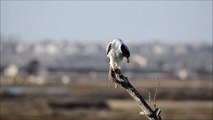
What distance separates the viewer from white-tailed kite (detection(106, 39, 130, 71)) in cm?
398

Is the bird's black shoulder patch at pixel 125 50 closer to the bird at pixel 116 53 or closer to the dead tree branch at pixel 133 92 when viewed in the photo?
the bird at pixel 116 53

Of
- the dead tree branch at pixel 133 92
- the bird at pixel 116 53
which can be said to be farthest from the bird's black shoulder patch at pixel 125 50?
the dead tree branch at pixel 133 92

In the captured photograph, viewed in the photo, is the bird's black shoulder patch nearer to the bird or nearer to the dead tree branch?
the bird

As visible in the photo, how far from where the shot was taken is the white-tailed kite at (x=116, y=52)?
157 inches

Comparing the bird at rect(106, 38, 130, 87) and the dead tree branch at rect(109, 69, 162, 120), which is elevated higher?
the bird at rect(106, 38, 130, 87)

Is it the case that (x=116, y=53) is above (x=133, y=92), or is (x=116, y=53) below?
above

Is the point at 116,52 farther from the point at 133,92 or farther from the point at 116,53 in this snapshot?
the point at 133,92

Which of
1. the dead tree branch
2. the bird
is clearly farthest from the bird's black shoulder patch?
the dead tree branch

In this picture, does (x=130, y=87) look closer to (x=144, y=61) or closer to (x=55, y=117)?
(x=55, y=117)

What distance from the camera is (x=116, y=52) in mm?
4016

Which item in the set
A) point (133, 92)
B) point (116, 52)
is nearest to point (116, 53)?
point (116, 52)

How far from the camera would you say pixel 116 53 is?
4.02 metres

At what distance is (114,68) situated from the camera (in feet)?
13.4

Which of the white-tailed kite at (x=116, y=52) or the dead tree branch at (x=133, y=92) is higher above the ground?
the white-tailed kite at (x=116, y=52)
